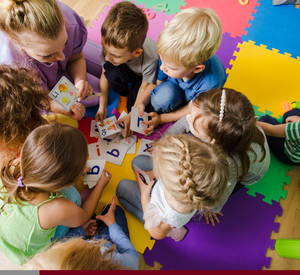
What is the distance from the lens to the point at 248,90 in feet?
6.15

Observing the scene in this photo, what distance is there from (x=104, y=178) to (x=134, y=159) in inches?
9.7

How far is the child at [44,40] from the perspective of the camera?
41.3 inches

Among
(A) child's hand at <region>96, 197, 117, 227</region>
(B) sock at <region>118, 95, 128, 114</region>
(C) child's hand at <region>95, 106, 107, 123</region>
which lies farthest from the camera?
(B) sock at <region>118, 95, 128, 114</region>

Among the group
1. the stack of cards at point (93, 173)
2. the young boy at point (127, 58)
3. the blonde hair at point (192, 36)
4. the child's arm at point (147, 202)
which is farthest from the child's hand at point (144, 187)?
the blonde hair at point (192, 36)

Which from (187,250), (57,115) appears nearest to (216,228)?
(187,250)

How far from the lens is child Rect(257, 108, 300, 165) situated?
58.2 inches

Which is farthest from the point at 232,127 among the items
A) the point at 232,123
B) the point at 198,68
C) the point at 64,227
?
the point at 64,227

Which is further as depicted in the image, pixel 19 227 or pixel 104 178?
pixel 104 178

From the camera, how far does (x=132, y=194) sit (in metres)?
1.52

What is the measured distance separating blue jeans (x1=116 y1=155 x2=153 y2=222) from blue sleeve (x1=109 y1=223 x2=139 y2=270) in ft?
0.52

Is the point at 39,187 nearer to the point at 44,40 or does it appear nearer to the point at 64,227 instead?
the point at 64,227

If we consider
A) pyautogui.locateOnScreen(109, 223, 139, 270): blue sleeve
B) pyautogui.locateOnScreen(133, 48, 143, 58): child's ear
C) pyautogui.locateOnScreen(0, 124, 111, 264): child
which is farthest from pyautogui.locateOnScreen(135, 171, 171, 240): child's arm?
pyautogui.locateOnScreen(133, 48, 143, 58): child's ear

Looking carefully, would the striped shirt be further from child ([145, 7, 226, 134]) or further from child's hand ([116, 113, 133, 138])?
child's hand ([116, 113, 133, 138])

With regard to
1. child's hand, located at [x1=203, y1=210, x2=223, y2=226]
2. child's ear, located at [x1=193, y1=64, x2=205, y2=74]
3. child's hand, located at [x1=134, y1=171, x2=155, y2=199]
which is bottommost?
child's hand, located at [x1=203, y1=210, x2=223, y2=226]
